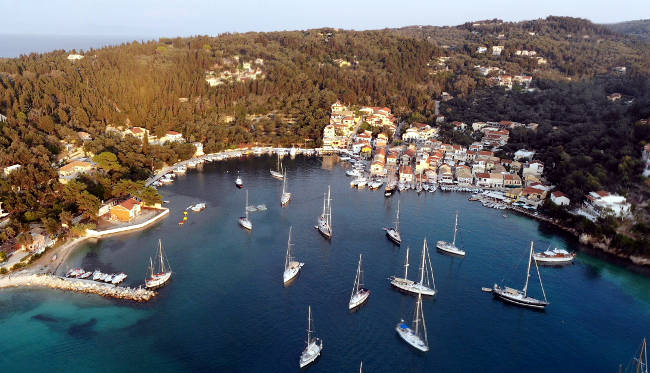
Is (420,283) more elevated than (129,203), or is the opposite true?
(129,203)

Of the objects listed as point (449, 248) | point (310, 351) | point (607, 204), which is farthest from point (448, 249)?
point (310, 351)

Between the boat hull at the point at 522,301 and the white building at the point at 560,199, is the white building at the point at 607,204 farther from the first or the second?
the boat hull at the point at 522,301

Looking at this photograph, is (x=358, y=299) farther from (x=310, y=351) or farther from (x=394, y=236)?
(x=394, y=236)

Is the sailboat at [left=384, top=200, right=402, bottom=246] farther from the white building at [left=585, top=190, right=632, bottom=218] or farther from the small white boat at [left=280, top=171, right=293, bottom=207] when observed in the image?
the white building at [left=585, top=190, right=632, bottom=218]

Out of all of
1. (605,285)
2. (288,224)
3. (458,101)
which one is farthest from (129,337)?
(458,101)

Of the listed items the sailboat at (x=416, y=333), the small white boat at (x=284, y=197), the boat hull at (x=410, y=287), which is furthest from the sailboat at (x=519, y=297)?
the small white boat at (x=284, y=197)

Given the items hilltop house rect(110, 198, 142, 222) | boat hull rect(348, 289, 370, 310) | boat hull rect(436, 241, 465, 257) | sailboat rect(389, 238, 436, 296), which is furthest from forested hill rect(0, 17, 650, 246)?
boat hull rect(348, 289, 370, 310)
